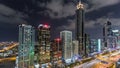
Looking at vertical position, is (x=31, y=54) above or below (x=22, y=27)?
below

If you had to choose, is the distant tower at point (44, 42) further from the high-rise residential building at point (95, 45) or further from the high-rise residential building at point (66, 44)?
the high-rise residential building at point (95, 45)

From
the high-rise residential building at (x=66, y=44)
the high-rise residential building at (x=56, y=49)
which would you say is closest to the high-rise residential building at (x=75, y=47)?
the high-rise residential building at (x=66, y=44)

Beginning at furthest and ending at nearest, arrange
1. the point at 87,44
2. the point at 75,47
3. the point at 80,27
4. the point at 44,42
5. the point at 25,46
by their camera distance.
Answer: the point at 87,44 < the point at 80,27 < the point at 75,47 < the point at 44,42 < the point at 25,46

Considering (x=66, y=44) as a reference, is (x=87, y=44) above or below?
below

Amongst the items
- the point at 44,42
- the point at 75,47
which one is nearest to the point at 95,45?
the point at 75,47

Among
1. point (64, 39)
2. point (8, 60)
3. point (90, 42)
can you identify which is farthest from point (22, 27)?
point (90, 42)

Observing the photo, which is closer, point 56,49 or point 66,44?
point 56,49

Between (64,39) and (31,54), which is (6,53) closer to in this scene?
(31,54)

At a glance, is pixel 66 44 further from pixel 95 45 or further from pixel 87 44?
pixel 95 45
